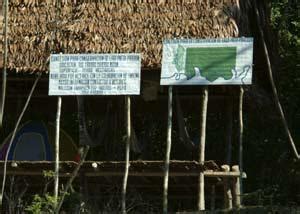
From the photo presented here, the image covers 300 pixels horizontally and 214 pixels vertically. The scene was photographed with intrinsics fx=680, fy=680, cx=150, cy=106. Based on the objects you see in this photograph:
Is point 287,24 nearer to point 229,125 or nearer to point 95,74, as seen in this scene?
point 229,125

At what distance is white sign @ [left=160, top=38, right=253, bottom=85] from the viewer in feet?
31.2

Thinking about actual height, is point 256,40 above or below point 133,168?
above

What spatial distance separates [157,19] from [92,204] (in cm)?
312

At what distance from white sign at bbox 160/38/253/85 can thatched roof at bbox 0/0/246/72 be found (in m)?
0.52

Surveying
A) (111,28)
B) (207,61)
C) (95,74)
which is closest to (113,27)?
(111,28)

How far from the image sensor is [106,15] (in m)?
10.8

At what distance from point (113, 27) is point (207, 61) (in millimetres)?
1841

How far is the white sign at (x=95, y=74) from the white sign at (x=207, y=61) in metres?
0.47

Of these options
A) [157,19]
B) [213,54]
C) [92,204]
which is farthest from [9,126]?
[213,54]

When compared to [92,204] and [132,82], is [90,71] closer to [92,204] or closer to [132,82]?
[132,82]

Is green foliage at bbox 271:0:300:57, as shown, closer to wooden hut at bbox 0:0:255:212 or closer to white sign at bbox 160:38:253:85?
wooden hut at bbox 0:0:255:212

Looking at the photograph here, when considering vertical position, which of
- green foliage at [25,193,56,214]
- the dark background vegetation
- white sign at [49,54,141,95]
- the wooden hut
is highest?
the wooden hut

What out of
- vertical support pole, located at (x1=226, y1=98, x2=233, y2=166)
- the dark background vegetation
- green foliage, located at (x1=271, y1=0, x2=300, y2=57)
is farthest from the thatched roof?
green foliage, located at (x1=271, y1=0, x2=300, y2=57)

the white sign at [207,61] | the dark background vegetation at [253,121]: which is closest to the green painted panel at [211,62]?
the white sign at [207,61]
